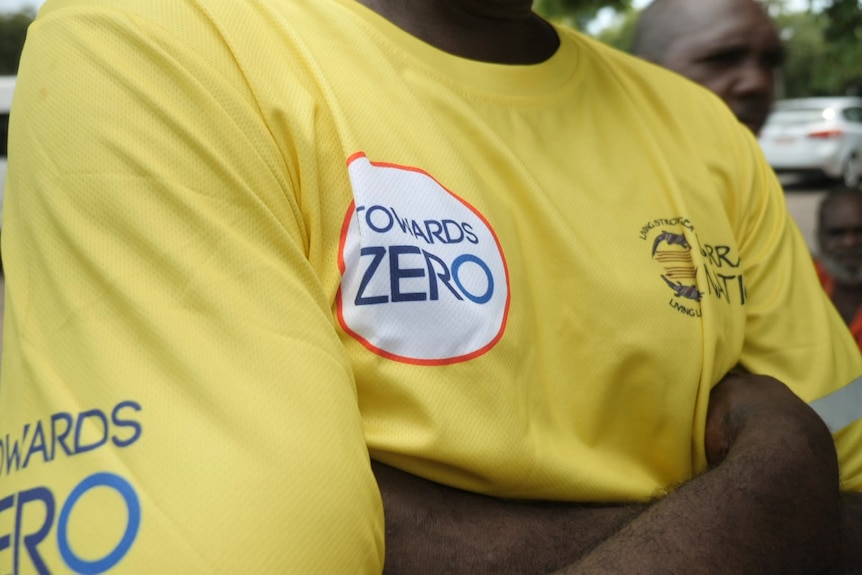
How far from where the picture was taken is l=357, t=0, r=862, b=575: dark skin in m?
1.26

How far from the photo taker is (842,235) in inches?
230

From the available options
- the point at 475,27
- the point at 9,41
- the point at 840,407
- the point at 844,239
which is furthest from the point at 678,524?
the point at 9,41

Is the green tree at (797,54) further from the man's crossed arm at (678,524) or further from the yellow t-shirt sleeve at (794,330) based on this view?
the man's crossed arm at (678,524)

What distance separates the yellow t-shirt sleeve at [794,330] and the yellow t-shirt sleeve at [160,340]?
3.02 ft

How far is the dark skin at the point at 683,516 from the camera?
4.13ft

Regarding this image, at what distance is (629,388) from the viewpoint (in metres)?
1.53

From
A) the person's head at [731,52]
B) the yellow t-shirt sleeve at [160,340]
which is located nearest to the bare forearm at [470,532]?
the yellow t-shirt sleeve at [160,340]

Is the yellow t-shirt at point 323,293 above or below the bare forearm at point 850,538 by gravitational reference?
above

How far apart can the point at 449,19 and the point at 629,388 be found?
639 millimetres

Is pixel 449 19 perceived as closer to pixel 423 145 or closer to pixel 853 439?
pixel 423 145

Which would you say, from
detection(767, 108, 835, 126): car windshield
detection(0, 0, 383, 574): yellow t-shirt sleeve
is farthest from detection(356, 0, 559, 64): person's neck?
detection(767, 108, 835, 126): car windshield

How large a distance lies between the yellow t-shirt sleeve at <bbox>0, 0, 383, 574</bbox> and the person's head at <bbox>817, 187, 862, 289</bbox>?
4.91 meters

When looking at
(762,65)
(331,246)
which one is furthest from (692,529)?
(762,65)

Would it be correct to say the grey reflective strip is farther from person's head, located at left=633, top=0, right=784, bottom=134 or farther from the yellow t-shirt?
person's head, located at left=633, top=0, right=784, bottom=134
